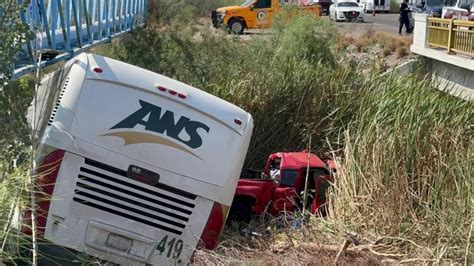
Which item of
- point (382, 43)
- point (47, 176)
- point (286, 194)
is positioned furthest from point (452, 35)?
point (47, 176)

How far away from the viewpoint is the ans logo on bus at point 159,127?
6.97 meters

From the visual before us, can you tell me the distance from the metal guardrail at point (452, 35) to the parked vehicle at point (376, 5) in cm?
4303

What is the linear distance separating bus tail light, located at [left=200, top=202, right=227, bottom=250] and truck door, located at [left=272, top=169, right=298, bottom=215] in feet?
9.84

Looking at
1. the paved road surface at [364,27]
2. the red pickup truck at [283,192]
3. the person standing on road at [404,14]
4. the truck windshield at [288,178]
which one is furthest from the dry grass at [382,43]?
Answer: the truck windshield at [288,178]

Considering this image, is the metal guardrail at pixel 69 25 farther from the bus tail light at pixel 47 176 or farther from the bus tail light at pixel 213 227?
the bus tail light at pixel 213 227

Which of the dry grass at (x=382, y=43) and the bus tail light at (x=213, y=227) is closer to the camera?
the bus tail light at (x=213, y=227)

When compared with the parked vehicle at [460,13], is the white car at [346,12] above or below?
below

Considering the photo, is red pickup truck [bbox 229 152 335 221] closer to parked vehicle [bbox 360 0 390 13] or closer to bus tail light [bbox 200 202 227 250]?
bus tail light [bbox 200 202 227 250]

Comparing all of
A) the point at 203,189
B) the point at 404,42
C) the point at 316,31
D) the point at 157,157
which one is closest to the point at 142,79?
the point at 157,157

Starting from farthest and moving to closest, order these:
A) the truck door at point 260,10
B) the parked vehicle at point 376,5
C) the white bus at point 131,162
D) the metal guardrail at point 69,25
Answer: the parked vehicle at point 376,5
the truck door at point 260,10
the metal guardrail at point 69,25
the white bus at point 131,162

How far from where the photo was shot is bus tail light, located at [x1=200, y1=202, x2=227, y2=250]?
7.41 m

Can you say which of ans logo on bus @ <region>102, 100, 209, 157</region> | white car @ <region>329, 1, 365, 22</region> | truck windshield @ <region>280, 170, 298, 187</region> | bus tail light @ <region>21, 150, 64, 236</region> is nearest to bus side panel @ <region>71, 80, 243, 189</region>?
ans logo on bus @ <region>102, 100, 209, 157</region>

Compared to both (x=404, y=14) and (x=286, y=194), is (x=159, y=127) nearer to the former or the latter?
(x=286, y=194)

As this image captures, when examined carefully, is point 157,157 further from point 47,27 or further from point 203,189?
point 47,27
